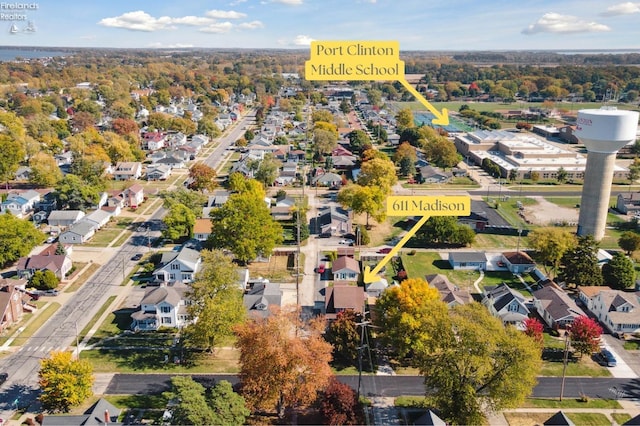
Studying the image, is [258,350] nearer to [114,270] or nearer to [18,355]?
[18,355]

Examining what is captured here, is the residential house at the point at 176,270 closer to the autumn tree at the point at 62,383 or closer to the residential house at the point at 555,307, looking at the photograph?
the autumn tree at the point at 62,383

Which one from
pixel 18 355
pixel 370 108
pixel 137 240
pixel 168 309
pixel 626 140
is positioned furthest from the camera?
pixel 370 108

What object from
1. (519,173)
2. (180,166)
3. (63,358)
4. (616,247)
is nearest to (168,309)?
(63,358)

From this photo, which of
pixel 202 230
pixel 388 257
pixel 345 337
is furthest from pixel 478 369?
pixel 202 230

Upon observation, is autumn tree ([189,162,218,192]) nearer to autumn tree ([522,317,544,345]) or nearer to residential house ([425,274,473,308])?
residential house ([425,274,473,308])

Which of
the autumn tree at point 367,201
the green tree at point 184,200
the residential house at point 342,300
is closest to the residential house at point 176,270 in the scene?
the green tree at point 184,200

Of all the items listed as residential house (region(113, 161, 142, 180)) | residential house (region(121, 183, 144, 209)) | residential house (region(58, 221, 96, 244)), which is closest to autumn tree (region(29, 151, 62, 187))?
residential house (region(113, 161, 142, 180))
